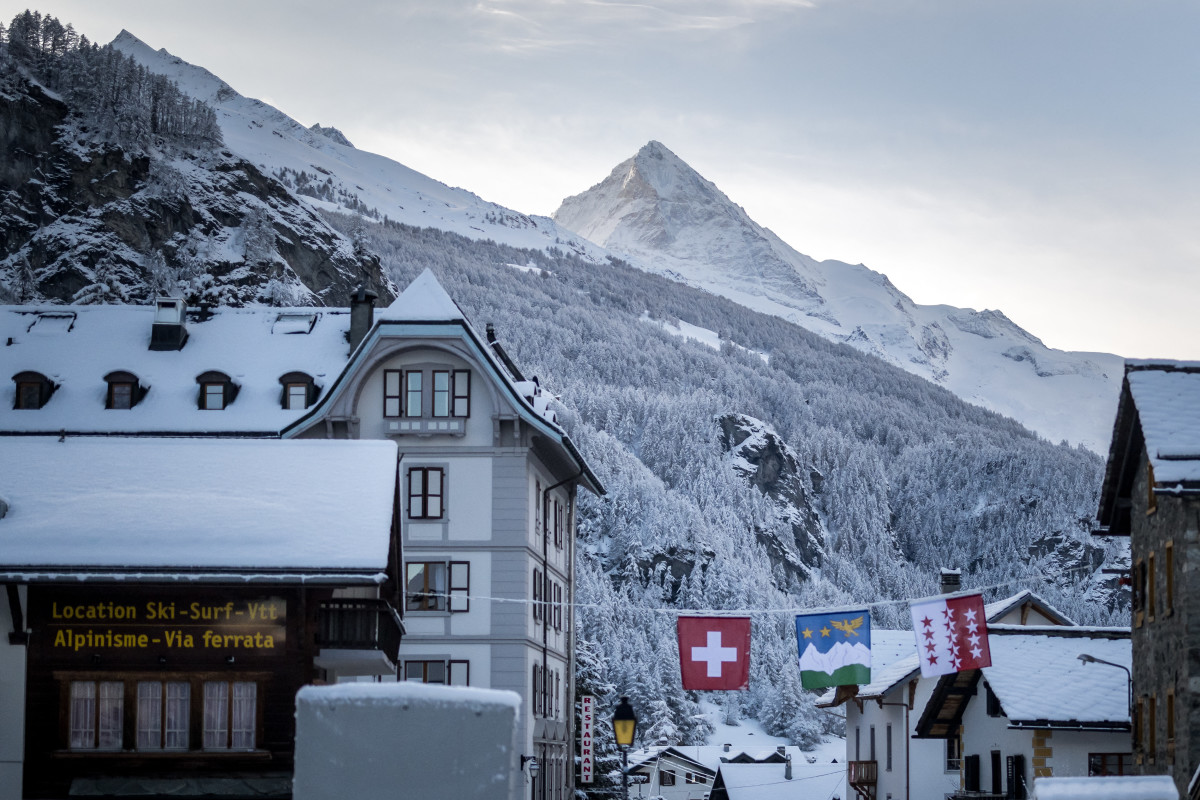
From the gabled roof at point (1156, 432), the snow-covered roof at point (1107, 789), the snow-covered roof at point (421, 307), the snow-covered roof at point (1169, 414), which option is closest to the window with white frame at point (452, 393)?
the snow-covered roof at point (421, 307)

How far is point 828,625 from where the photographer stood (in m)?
41.1

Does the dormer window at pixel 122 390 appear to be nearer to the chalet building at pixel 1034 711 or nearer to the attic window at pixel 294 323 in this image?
the attic window at pixel 294 323

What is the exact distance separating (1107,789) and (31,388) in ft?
148

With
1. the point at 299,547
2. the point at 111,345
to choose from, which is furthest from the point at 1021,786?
the point at 111,345

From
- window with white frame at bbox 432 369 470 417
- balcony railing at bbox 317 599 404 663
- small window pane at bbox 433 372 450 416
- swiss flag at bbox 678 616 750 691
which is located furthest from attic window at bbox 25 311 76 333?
balcony railing at bbox 317 599 404 663

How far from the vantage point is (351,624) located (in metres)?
32.1

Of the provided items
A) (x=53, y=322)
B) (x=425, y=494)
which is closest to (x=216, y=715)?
(x=425, y=494)

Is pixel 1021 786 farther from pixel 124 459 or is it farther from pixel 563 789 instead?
pixel 124 459

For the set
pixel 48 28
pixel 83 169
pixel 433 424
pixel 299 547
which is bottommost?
pixel 299 547

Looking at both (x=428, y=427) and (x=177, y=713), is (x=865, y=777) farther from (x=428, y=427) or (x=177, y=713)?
(x=177, y=713)

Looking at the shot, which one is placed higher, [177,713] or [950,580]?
[950,580]

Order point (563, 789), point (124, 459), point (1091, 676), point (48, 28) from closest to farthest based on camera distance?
1. point (124, 459)
2. point (1091, 676)
3. point (563, 789)
4. point (48, 28)

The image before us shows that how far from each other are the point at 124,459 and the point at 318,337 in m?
28.5

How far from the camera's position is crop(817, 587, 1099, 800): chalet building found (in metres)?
55.1
